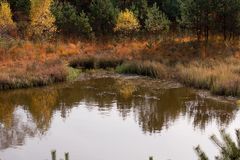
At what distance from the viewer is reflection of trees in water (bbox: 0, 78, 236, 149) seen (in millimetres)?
17250

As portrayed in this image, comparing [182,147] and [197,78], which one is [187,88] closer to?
[197,78]

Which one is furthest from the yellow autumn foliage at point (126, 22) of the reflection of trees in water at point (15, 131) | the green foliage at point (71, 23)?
the reflection of trees in water at point (15, 131)

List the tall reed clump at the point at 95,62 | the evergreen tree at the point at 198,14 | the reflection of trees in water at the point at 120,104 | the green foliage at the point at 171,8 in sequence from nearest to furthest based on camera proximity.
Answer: the reflection of trees in water at the point at 120,104
the tall reed clump at the point at 95,62
the evergreen tree at the point at 198,14
the green foliage at the point at 171,8

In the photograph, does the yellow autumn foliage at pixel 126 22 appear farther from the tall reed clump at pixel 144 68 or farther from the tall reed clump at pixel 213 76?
the tall reed clump at pixel 213 76

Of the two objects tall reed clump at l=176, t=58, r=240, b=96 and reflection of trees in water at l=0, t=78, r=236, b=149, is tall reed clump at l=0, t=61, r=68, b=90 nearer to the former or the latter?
reflection of trees in water at l=0, t=78, r=236, b=149

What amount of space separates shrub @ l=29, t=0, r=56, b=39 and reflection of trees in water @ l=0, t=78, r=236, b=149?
12.9 m

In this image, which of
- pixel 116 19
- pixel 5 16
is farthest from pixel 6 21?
pixel 116 19

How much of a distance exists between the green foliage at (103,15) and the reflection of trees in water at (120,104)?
16.2 meters

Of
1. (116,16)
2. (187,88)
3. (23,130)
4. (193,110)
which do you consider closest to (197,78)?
(187,88)

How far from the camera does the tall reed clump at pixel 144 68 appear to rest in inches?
1008

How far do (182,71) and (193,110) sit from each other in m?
5.70

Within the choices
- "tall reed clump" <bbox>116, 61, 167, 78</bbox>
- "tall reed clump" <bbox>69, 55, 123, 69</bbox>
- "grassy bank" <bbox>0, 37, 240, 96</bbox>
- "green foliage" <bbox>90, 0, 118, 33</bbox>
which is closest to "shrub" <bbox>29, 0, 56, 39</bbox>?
"grassy bank" <bbox>0, 37, 240, 96</bbox>

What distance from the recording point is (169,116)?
17.9 meters

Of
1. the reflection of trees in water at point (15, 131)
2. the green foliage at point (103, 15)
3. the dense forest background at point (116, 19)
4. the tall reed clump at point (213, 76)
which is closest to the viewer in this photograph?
the reflection of trees in water at point (15, 131)
